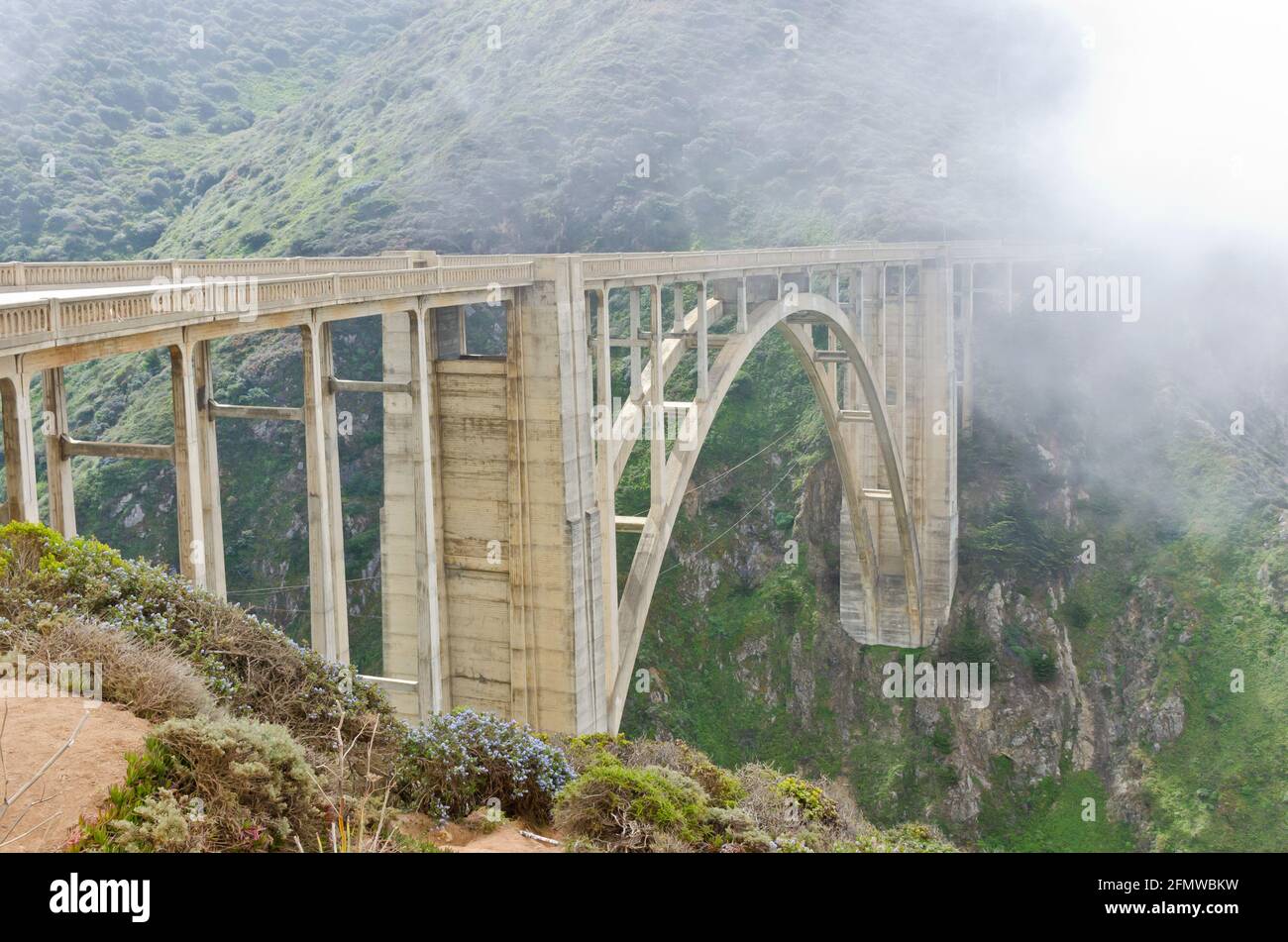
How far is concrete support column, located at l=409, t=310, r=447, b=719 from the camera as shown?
16812 millimetres

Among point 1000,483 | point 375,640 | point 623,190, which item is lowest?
point 375,640

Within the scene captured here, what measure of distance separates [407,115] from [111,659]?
62363 millimetres

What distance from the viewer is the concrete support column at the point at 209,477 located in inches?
483

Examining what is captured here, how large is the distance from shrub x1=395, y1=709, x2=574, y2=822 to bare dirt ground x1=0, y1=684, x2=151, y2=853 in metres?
2.44

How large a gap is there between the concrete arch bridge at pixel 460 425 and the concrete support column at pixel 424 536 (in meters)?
0.03

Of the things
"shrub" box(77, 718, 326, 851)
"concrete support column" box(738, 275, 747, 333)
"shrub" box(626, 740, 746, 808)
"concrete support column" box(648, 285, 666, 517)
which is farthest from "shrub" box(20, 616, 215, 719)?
"concrete support column" box(738, 275, 747, 333)

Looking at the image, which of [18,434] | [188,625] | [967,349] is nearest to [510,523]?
[188,625]

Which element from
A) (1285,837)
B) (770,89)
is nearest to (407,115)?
(770,89)

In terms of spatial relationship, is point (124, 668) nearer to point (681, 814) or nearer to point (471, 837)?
point (471, 837)

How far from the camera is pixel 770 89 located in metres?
73.6

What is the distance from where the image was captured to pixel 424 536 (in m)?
17.4
